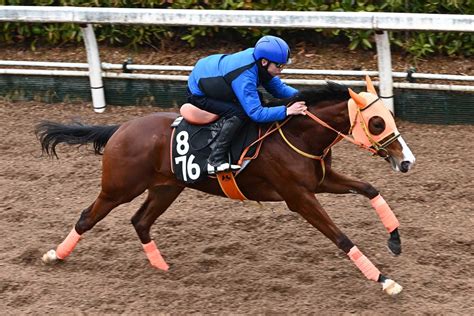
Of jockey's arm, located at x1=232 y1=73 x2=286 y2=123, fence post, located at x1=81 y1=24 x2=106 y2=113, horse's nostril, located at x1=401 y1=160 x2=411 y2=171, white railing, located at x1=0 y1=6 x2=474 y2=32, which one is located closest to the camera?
horse's nostril, located at x1=401 y1=160 x2=411 y2=171

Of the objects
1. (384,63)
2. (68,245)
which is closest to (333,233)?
(68,245)

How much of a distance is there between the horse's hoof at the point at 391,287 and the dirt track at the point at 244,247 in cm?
7

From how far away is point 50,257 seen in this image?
681cm

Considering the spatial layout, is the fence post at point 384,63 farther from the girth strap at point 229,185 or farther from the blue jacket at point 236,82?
the girth strap at point 229,185

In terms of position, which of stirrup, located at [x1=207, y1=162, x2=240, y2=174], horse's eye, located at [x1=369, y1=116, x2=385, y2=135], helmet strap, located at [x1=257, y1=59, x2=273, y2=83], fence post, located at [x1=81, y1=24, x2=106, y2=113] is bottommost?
fence post, located at [x1=81, y1=24, x2=106, y2=113]

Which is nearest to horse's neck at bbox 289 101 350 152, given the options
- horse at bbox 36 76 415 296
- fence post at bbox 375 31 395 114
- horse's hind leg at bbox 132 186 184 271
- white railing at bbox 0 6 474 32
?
horse at bbox 36 76 415 296

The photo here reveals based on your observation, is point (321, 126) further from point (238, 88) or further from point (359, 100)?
point (238, 88)

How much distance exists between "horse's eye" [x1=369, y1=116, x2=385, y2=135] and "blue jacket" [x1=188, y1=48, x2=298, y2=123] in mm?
628

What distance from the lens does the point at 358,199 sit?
7.79 m

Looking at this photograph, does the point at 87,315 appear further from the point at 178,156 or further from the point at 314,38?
the point at 314,38

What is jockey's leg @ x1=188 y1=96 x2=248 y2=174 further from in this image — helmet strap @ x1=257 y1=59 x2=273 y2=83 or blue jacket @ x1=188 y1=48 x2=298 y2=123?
helmet strap @ x1=257 y1=59 x2=273 y2=83

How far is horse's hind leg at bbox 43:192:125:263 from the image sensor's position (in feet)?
22.0

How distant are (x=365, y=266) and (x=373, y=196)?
57 centimetres

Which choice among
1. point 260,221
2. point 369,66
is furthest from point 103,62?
point 260,221
